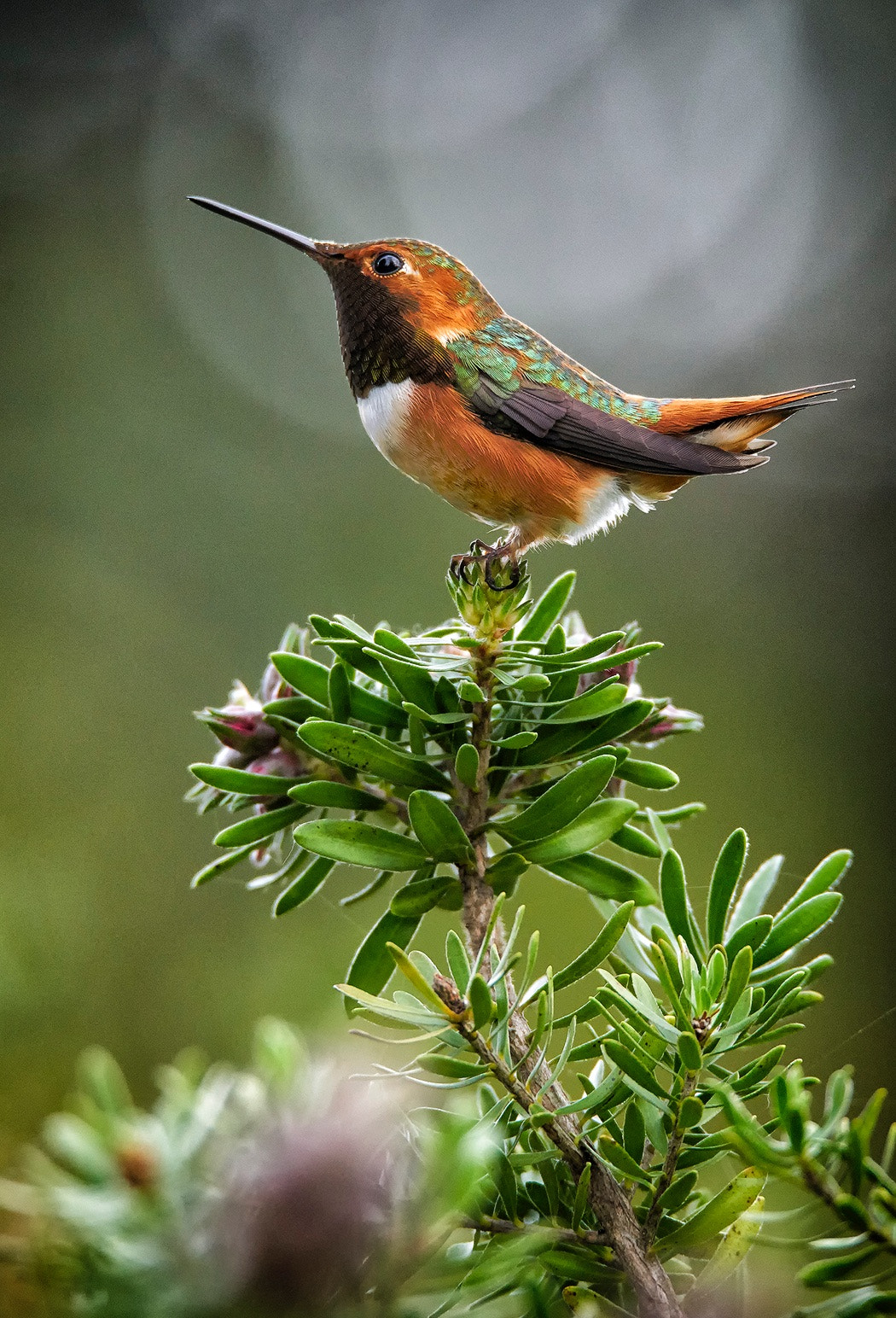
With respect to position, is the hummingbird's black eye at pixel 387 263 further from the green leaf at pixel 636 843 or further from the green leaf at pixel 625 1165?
the green leaf at pixel 625 1165

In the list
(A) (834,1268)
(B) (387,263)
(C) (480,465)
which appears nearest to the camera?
(A) (834,1268)

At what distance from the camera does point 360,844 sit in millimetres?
729

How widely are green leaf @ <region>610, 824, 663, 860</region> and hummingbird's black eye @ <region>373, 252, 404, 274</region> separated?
3.98 ft

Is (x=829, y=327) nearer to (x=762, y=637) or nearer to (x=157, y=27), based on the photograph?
(x=762, y=637)

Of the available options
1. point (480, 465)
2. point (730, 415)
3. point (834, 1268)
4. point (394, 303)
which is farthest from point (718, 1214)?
point (394, 303)

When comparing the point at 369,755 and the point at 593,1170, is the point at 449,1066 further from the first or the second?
the point at 369,755

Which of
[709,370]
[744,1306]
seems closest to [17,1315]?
[744,1306]

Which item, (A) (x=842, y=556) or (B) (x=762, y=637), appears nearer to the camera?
(B) (x=762, y=637)

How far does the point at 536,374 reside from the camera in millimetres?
1695

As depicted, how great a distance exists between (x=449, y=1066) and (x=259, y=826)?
0.92 feet

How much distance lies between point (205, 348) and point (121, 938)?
3.92 meters

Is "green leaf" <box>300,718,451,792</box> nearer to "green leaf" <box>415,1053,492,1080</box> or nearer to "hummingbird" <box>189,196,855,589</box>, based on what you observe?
"green leaf" <box>415,1053,492,1080</box>

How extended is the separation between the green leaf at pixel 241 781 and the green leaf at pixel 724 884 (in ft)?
1.14

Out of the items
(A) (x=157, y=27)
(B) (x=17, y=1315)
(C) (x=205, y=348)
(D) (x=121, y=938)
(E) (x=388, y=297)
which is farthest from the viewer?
(A) (x=157, y=27)
